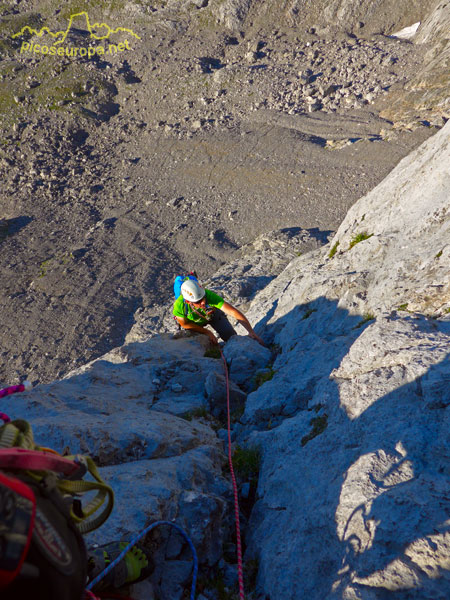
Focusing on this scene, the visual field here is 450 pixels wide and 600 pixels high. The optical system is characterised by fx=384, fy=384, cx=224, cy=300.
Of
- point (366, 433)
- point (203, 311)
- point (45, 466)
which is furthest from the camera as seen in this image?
point (203, 311)

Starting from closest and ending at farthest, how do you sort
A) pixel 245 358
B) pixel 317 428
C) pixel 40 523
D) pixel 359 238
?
pixel 40 523
pixel 317 428
pixel 245 358
pixel 359 238

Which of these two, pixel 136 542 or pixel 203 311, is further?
pixel 203 311

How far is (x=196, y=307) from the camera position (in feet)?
36.6

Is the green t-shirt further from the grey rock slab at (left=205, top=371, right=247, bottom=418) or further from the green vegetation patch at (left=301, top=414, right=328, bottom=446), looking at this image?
the green vegetation patch at (left=301, top=414, right=328, bottom=446)

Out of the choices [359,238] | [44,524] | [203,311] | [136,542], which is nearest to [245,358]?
[203,311]

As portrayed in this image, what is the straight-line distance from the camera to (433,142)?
35.8 feet

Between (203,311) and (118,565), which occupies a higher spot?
(118,565)

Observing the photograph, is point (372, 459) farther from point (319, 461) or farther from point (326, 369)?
point (326, 369)

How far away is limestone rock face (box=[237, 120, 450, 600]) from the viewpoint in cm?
346

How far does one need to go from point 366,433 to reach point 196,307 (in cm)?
708

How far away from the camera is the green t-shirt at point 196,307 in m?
11.0

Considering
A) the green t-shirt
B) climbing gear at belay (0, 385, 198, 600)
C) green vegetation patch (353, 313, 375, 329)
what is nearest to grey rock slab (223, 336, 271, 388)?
the green t-shirt

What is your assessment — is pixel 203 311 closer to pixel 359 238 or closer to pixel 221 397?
pixel 221 397

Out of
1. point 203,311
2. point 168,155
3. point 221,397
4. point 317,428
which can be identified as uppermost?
point 317,428
